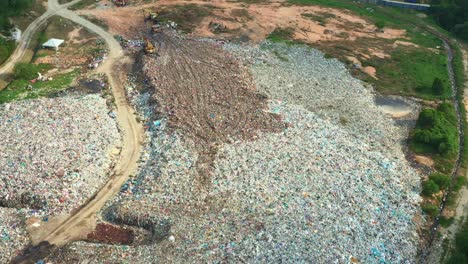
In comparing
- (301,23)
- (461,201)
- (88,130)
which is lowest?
(461,201)

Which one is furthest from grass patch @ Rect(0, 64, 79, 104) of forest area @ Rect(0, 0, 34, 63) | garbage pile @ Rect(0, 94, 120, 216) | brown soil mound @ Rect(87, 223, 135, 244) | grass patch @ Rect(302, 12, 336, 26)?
grass patch @ Rect(302, 12, 336, 26)

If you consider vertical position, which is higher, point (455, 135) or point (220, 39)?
point (220, 39)

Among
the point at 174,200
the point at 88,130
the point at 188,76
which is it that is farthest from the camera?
the point at 188,76

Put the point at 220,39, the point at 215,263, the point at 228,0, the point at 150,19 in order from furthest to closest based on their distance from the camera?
the point at 228,0, the point at 150,19, the point at 220,39, the point at 215,263

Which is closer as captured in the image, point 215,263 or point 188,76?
point 215,263

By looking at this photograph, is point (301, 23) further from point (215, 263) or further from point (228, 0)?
point (215, 263)

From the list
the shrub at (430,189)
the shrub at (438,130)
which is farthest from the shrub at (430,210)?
the shrub at (438,130)

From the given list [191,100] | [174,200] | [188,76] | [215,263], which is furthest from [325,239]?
[188,76]
